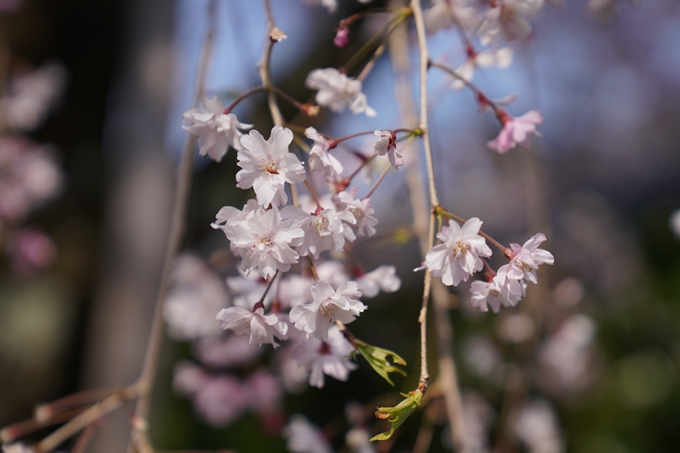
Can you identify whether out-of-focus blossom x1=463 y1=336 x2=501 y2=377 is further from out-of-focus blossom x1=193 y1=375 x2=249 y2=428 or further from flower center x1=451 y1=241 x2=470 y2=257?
flower center x1=451 y1=241 x2=470 y2=257

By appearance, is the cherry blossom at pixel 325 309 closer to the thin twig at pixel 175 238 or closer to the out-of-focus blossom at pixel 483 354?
the thin twig at pixel 175 238

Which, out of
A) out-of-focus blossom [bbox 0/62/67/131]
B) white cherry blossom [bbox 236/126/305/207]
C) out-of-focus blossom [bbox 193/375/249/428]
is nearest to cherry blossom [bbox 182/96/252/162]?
white cherry blossom [bbox 236/126/305/207]

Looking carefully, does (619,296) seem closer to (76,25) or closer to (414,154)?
(414,154)

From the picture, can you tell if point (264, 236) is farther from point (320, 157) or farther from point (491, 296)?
point (491, 296)

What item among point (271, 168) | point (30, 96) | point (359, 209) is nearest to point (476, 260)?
point (359, 209)

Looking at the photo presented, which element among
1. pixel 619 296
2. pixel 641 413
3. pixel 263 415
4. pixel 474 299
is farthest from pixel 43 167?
pixel 619 296

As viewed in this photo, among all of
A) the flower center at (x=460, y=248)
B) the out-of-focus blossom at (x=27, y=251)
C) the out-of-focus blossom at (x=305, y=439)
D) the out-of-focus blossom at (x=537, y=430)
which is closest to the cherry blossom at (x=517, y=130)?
the flower center at (x=460, y=248)
